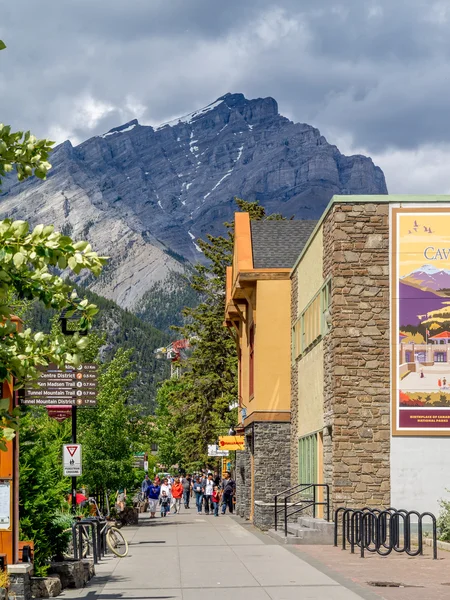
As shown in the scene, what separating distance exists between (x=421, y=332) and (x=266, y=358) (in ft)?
41.3

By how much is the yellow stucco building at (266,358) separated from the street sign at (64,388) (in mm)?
12894

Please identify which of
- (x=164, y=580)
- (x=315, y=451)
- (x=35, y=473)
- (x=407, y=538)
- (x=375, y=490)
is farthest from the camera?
(x=315, y=451)

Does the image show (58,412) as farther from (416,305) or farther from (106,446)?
(106,446)

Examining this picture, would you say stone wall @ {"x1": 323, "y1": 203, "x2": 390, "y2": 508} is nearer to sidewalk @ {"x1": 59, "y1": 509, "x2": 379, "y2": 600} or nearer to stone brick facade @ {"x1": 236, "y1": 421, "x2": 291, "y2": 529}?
sidewalk @ {"x1": 59, "y1": 509, "x2": 379, "y2": 600}

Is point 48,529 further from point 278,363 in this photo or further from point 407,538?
point 278,363

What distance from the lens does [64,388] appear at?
21156 millimetres

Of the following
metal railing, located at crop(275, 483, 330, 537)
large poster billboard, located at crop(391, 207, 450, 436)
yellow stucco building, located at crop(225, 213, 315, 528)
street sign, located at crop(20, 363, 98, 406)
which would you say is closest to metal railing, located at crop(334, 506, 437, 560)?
metal railing, located at crop(275, 483, 330, 537)

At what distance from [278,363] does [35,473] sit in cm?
2224

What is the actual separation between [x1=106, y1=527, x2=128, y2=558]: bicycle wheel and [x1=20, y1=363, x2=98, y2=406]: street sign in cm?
303

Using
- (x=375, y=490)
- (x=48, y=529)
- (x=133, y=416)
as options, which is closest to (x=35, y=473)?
(x=48, y=529)

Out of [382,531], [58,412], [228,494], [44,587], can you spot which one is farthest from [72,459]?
[228,494]

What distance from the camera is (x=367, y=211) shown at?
26.0 metres

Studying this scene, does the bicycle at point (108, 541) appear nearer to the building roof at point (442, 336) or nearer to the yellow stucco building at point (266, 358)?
the building roof at point (442, 336)

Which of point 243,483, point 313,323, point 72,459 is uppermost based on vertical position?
point 313,323
